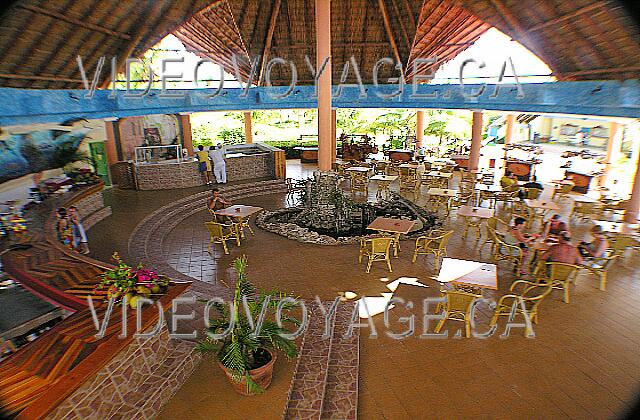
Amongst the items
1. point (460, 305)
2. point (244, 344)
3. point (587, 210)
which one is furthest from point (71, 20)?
point (587, 210)

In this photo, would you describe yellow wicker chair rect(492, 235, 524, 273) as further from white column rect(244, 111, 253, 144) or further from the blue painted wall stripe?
white column rect(244, 111, 253, 144)

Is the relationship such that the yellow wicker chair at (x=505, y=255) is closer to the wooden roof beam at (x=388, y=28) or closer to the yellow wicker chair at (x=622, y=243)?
the yellow wicker chair at (x=622, y=243)

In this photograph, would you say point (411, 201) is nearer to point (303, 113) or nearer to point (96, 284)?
point (96, 284)

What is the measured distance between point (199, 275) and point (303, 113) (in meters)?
25.3

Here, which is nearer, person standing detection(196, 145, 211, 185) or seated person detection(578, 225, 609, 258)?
seated person detection(578, 225, 609, 258)

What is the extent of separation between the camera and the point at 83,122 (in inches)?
484

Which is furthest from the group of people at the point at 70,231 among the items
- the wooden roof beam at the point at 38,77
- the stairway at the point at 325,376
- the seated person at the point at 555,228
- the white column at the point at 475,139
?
the white column at the point at 475,139

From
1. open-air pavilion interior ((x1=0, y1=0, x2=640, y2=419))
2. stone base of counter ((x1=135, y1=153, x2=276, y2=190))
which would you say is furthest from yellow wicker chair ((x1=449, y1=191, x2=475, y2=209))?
stone base of counter ((x1=135, y1=153, x2=276, y2=190))

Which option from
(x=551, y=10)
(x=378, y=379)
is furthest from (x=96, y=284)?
(x=551, y=10)

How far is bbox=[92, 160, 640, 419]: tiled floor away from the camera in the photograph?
4.83 meters

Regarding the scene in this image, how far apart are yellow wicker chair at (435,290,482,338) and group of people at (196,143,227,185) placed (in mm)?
11857

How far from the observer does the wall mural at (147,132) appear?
17.0m

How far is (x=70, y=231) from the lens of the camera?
8.80 metres

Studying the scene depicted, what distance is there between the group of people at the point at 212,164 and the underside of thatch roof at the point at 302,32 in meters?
4.38
